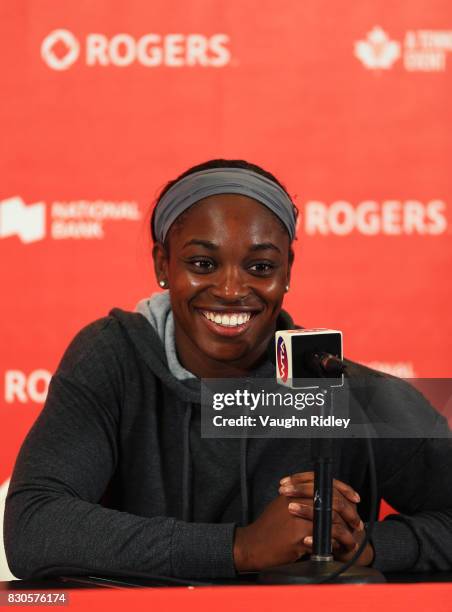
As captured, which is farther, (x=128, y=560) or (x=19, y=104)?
(x=19, y=104)

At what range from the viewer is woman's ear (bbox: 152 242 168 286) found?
1625 mm

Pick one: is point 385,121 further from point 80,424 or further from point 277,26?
point 80,424

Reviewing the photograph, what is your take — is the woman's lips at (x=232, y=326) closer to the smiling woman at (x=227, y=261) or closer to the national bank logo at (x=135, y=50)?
the smiling woman at (x=227, y=261)

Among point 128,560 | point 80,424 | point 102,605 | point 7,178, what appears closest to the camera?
point 102,605

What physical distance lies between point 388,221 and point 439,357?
359 millimetres

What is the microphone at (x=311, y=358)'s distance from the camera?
1.06 meters

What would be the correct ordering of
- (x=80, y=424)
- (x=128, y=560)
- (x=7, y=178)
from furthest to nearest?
(x=7, y=178), (x=80, y=424), (x=128, y=560)

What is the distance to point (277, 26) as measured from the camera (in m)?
2.44

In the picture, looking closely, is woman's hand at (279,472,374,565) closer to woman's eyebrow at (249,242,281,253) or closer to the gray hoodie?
the gray hoodie

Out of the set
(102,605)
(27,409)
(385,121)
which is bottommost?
(102,605)

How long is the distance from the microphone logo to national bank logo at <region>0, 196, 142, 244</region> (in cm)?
134

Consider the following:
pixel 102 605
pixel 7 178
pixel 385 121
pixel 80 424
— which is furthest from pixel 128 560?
pixel 385 121

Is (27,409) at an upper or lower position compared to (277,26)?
lower

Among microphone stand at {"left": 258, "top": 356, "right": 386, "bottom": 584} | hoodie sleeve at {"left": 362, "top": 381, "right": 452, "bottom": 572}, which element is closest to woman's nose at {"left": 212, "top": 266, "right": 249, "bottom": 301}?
hoodie sleeve at {"left": 362, "top": 381, "right": 452, "bottom": 572}
